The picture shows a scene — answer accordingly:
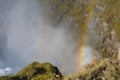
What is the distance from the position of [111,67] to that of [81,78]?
1448 mm

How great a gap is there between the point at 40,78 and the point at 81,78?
24.0 feet

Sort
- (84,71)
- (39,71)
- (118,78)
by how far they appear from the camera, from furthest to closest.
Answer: (39,71) < (84,71) < (118,78)

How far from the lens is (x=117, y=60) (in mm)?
18797

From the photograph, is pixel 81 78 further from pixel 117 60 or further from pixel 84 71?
pixel 117 60

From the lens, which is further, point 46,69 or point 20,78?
point 46,69

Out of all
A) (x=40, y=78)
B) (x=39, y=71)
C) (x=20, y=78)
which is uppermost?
(x=39, y=71)

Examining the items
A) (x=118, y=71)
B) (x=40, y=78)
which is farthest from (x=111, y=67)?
(x=40, y=78)

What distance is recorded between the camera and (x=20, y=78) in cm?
3053

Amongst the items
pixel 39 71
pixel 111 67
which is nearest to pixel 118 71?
pixel 111 67

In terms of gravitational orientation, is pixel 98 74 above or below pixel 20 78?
below

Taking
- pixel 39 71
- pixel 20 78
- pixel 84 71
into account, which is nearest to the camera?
pixel 84 71

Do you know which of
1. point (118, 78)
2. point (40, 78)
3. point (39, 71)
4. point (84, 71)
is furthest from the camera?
point (39, 71)

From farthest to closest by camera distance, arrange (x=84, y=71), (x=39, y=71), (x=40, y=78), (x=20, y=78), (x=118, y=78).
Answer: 1. (x=39, y=71)
2. (x=20, y=78)
3. (x=40, y=78)
4. (x=84, y=71)
5. (x=118, y=78)

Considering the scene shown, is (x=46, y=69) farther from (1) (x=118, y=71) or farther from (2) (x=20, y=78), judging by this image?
(1) (x=118, y=71)
